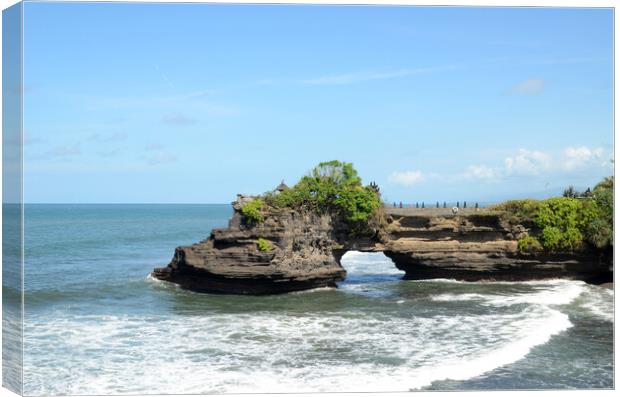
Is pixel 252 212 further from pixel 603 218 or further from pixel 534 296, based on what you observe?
pixel 603 218

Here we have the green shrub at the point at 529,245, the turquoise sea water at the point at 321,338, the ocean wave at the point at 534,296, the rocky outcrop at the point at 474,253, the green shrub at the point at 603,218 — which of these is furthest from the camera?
the rocky outcrop at the point at 474,253

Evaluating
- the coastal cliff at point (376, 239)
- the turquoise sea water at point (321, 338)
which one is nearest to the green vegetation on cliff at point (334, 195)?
the coastal cliff at point (376, 239)

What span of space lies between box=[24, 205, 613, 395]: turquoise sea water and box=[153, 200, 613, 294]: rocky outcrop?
0.79m

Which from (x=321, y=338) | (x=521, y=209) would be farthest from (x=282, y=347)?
(x=521, y=209)

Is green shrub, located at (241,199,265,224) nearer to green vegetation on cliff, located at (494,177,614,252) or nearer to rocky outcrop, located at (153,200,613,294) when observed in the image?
rocky outcrop, located at (153,200,613,294)

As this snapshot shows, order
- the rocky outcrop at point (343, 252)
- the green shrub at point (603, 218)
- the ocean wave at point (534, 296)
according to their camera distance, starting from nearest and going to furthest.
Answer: the ocean wave at point (534, 296)
the rocky outcrop at point (343, 252)
the green shrub at point (603, 218)

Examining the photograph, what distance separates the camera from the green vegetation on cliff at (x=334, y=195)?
27.3m

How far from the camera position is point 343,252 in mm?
28391

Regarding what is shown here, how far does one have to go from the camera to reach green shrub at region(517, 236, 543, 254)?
92.0 feet

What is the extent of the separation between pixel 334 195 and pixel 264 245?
13.1 feet

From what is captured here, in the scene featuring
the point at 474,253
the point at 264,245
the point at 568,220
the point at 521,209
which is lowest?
the point at 474,253

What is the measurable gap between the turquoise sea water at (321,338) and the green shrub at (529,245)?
1511mm

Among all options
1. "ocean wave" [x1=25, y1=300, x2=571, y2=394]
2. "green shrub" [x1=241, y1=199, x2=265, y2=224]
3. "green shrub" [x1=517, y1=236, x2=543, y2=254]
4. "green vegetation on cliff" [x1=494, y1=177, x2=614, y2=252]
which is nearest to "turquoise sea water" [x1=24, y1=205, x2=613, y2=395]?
"ocean wave" [x1=25, y1=300, x2=571, y2=394]

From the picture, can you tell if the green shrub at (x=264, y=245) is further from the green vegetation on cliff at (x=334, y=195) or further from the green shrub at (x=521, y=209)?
the green shrub at (x=521, y=209)
